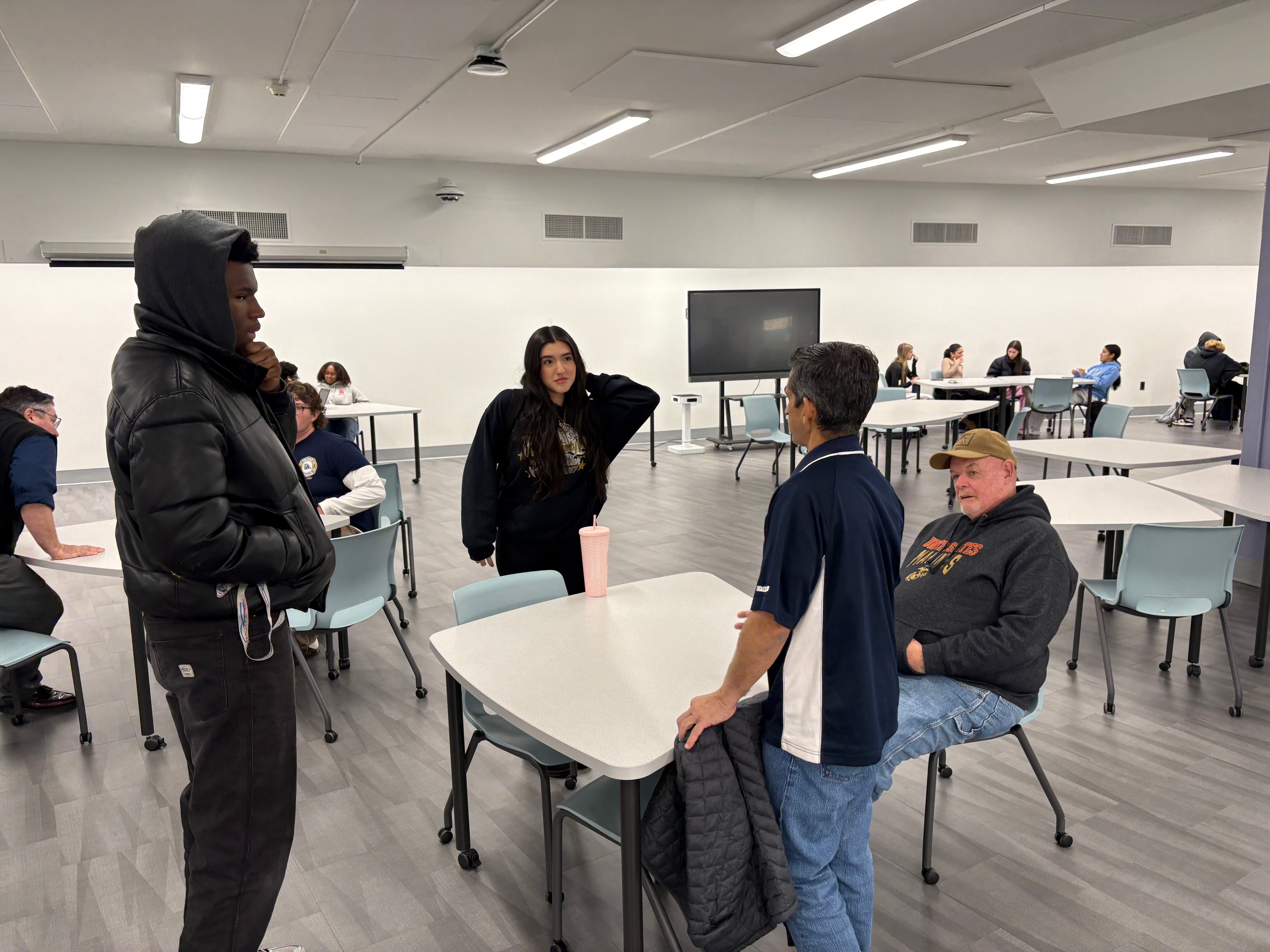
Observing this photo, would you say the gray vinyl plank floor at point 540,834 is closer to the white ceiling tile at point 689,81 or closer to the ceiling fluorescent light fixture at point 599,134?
the white ceiling tile at point 689,81

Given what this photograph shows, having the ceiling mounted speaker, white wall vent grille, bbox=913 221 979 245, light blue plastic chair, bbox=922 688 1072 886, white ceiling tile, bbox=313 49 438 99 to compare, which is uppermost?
white ceiling tile, bbox=313 49 438 99

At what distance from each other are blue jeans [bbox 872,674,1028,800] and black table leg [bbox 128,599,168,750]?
2597 mm

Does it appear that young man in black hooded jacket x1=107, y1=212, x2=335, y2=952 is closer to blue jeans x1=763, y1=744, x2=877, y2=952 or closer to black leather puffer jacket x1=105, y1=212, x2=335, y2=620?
black leather puffer jacket x1=105, y1=212, x2=335, y2=620

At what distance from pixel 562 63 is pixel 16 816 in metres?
5.10

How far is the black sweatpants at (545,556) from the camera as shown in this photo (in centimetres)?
302

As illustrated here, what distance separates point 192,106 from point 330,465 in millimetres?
4187

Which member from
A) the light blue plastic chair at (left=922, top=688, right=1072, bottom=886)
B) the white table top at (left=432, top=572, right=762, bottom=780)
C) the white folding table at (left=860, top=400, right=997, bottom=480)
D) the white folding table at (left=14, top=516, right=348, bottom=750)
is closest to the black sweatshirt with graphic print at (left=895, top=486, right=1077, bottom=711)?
the light blue plastic chair at (left=922, top=688, right=1072, bottom=886)

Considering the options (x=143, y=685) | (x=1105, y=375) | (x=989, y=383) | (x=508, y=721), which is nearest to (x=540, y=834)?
(x=508, y=721)

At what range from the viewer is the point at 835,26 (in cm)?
494

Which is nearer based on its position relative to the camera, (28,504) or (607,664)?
(607,664)

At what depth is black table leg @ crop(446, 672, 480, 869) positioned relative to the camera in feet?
7.86

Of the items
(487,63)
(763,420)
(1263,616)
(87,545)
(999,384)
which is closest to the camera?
(87,545)

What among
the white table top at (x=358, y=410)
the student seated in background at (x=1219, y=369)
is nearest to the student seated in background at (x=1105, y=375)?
the student seated in background at (x=1219, y=369)

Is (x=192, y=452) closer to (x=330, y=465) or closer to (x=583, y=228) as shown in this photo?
(x=330, y=465)
